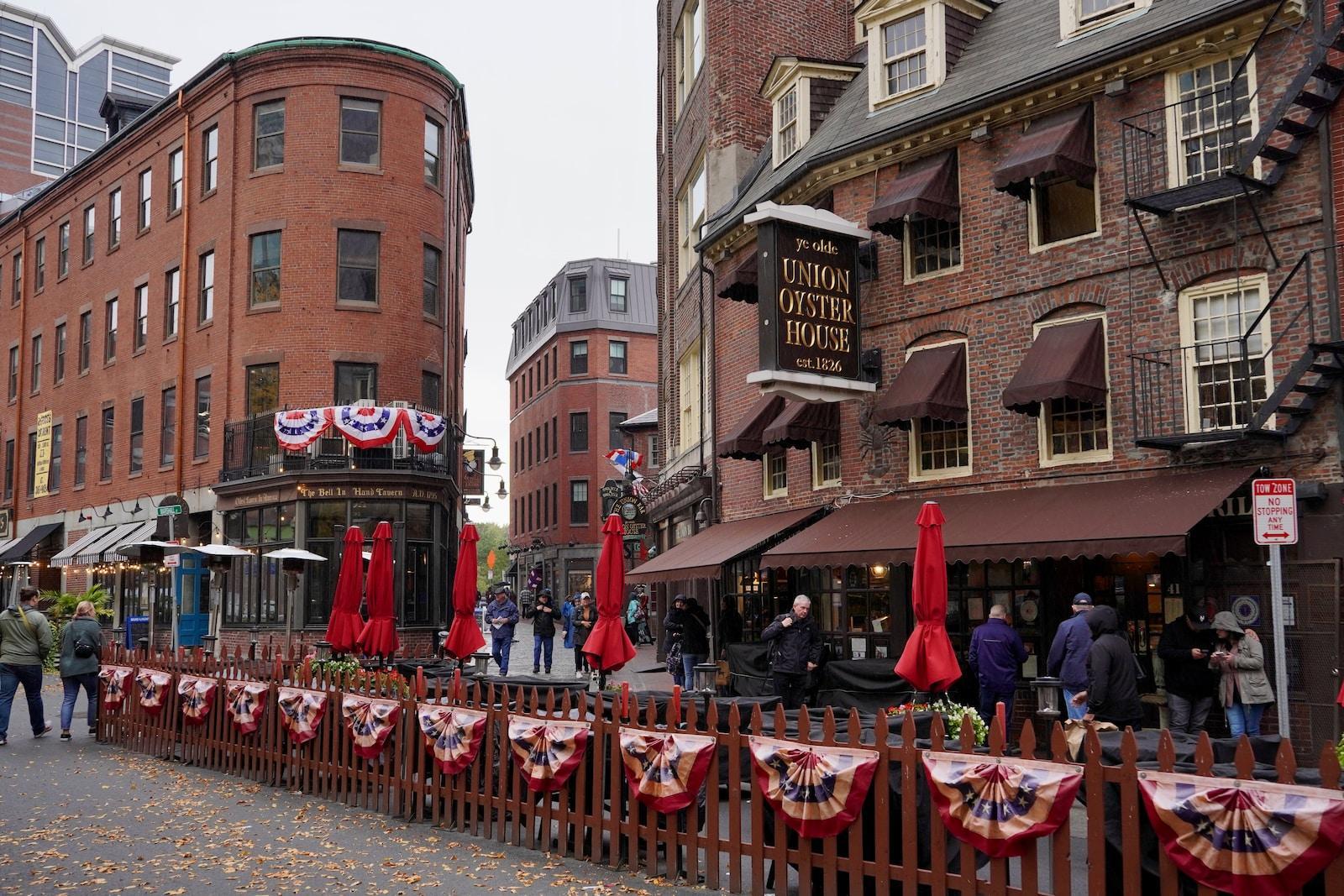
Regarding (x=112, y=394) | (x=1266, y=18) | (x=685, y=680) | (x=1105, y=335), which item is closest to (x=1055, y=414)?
(x=1105, y=335)

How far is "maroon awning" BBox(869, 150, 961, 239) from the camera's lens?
16094 millimetres

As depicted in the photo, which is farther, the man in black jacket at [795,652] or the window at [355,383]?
the window at [355,383]

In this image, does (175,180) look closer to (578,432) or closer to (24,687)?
(24,687)

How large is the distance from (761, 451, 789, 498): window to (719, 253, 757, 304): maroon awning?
2720mm

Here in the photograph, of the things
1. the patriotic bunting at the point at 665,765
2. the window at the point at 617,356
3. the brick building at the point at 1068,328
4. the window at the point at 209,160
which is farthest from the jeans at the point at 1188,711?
the window at the point at 617,356

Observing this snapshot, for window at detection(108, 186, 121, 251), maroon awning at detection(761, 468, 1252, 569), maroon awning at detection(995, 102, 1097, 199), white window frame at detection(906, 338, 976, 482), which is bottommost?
maroon awning at detection(761, 468, 1252, 569)

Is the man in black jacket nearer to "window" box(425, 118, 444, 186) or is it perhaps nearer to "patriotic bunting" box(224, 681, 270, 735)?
"patriotic bunting" box(224, 681, 270, 735)

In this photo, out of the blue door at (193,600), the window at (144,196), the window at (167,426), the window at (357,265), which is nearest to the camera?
the window at (357,265)

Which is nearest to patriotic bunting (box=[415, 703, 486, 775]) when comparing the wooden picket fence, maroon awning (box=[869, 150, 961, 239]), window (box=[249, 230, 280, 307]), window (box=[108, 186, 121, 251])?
the wooden picket fence

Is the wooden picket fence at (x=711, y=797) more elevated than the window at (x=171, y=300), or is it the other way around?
the window at (x=171, y=300)

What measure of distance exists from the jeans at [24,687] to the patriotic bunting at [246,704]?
13.6 feet

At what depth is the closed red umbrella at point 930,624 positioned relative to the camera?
34.0 ft

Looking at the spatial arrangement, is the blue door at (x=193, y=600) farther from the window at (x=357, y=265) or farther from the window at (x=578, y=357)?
the window at (x=578, y=357)

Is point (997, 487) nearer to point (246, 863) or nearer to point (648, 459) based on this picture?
point (246, 863)
